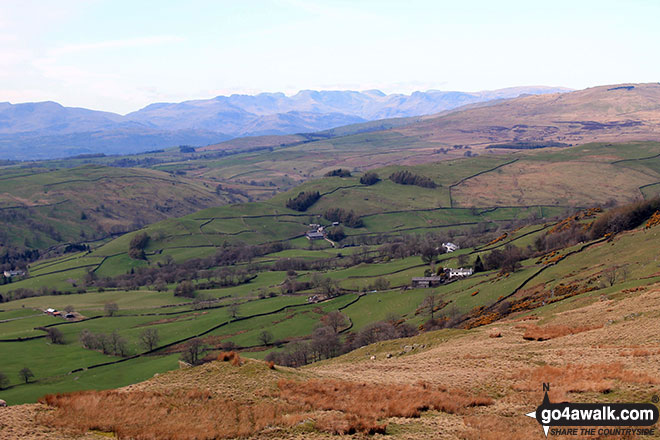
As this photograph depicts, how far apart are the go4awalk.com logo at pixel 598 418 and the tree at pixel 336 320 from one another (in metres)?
70.3

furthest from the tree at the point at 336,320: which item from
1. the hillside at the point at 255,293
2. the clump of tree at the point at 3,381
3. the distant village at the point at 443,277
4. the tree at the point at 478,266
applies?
the clump of tree at the point at 3,381

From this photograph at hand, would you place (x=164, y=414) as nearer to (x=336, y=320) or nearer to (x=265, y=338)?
(x=265, y=338)

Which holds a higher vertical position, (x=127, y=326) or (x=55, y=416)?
(x=55, y=416)

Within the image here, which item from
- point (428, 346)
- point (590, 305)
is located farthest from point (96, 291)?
point (590, 305)

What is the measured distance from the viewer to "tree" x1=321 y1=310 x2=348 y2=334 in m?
90.6

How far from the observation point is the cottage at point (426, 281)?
107 metres

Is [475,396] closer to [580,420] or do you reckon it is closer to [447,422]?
[447,422]

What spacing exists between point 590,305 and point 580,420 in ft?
112

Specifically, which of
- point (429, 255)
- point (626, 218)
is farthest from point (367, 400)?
point (429, 255)

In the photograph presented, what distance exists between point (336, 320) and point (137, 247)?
4954 inches

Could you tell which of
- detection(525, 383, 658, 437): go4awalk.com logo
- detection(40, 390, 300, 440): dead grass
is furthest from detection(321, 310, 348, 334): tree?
detection(525, 383, 658, 437): go4awalk.com logo

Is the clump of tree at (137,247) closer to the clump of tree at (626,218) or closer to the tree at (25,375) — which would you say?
the tree at (25,375)

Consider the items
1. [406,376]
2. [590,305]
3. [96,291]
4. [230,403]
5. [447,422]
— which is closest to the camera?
[447,422]

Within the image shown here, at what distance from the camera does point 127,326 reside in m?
107
